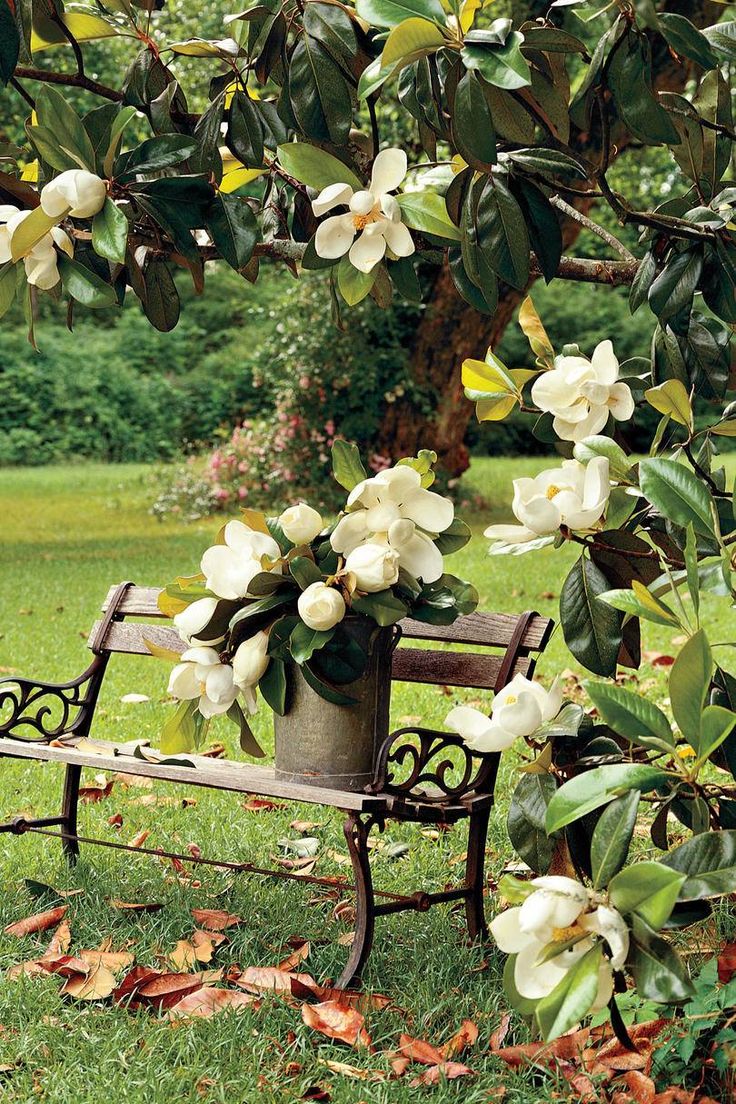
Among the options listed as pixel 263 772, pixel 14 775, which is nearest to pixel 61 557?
pixel 14 775

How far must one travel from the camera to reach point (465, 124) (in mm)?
1644

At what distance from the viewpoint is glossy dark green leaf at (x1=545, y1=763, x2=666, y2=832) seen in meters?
1.51

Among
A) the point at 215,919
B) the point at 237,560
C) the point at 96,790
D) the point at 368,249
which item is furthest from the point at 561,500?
the point at 96,790

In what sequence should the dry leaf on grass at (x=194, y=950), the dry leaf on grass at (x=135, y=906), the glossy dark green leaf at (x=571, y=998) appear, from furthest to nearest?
the dry leaf on grass at (x=135, y=906), the dry leaf on grass at (x=194, y=950), the glossy dark green leaf at (x=571, y=998)

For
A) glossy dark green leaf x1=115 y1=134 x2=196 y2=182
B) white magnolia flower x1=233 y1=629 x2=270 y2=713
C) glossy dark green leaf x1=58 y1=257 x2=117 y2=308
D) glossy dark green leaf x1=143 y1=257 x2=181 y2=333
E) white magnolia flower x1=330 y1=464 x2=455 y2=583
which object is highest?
glossy dark green leaf x1=115 y1=134 x2=196 y2=182

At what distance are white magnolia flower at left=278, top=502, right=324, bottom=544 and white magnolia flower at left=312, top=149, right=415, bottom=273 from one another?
80 cm

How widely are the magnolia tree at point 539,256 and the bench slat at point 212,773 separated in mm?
647

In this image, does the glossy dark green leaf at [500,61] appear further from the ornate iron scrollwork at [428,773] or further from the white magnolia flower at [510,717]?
the ornate iron scrollwork at [428,773]

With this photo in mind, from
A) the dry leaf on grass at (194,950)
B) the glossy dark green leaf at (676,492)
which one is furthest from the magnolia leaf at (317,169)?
the dry leaf on grass at (194,950)

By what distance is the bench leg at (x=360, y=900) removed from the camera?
264cm

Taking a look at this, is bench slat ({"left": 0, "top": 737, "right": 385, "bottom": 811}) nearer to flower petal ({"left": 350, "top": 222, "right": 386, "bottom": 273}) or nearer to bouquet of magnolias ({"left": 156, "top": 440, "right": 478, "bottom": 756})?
bouquet of magnolias ({"left": 156, "top": 440, "right": 478, "bottom": 756})

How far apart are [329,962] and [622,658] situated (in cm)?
107

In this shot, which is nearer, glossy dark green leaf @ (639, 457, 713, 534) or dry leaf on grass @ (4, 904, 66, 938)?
glossy dark green leaf @ (639, 457, 713, 534)

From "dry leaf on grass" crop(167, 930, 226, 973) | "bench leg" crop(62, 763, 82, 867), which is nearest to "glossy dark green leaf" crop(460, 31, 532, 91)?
"dry leaf on grass" crop(167, 930, 226, 973)
